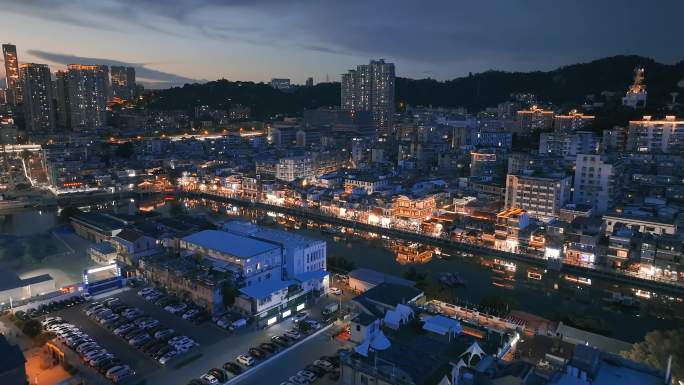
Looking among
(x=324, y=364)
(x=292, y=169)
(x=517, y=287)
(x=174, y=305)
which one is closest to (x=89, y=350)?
(x=174, y=305)

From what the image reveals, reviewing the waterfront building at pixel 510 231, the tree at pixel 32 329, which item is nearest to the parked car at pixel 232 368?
the tree at pixel 32 329

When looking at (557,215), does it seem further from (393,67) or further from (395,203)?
(393,67)

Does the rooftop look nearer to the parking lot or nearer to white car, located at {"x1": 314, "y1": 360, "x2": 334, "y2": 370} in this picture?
the parking lot

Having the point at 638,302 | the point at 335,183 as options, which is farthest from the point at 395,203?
the point at 638,302

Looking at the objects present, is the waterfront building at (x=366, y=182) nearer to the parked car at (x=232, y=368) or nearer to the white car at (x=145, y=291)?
the white car at (x=145, y=291)

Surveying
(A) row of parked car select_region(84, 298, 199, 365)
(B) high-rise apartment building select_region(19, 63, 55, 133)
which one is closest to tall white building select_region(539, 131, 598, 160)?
(A) row of parked car select_region(84, 298, 199, 365)
